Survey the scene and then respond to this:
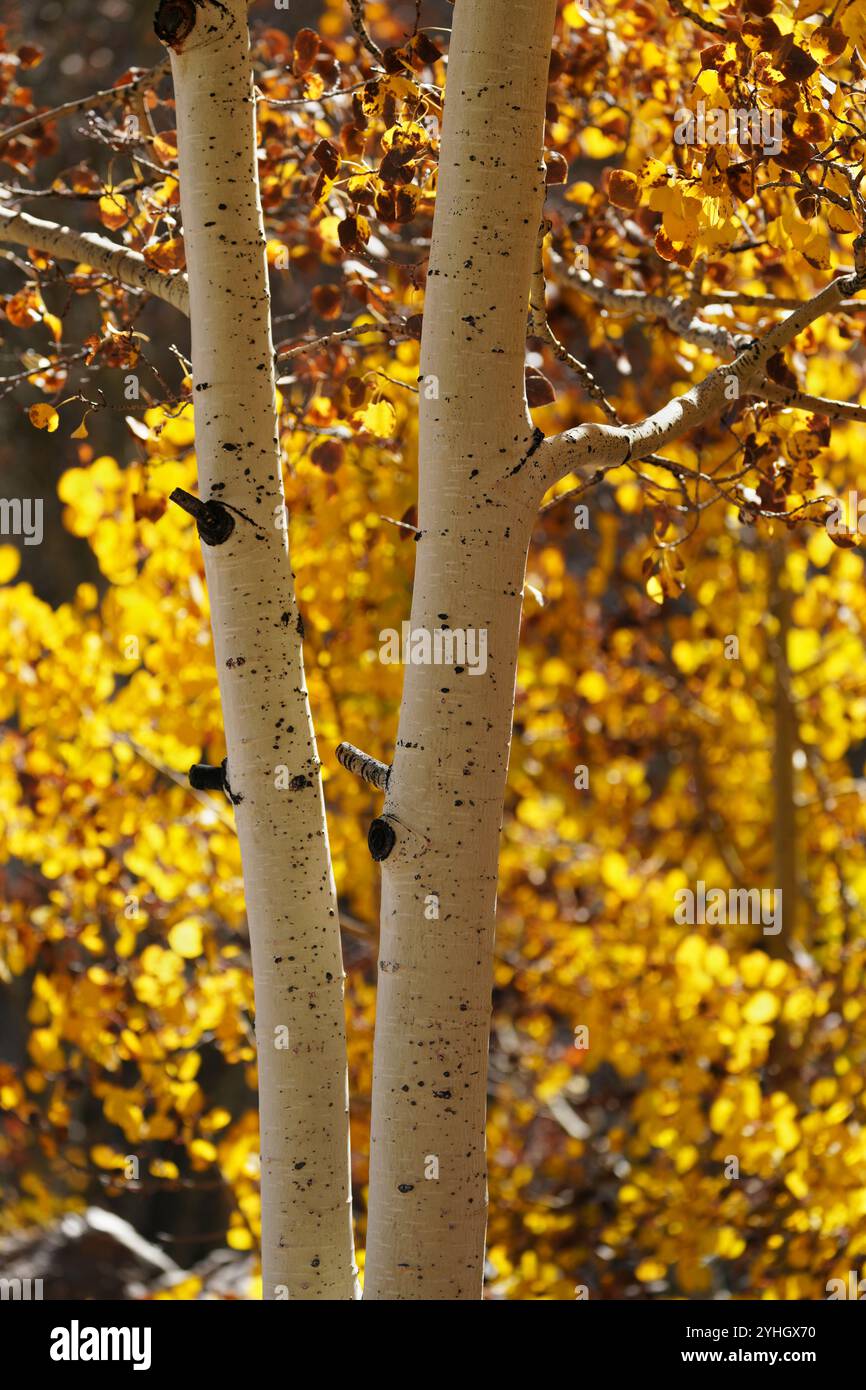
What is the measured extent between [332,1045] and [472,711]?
62 centimetres

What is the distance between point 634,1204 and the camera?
4398mm

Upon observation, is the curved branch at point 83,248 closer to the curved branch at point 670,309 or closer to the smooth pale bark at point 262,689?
the smooth pale bark at point 262,689

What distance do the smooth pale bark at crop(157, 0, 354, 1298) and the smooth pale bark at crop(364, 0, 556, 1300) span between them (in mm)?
198

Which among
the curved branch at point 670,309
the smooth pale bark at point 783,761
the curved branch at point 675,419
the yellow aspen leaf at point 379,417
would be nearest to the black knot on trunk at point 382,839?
the curved branch at point 675,419

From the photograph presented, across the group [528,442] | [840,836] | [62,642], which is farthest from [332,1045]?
[840,836]

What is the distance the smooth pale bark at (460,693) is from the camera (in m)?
1.80

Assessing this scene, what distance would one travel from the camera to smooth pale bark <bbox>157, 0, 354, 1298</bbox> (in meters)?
1.99

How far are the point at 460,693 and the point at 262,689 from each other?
374 mm

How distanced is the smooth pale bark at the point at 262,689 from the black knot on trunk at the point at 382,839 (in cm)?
25

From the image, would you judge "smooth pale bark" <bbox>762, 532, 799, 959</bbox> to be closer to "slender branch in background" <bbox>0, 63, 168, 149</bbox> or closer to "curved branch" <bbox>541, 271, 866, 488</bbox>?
"curved branch" <bbox>541, 271, 866, 488</bbox>

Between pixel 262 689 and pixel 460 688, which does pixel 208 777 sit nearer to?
pixel 262 689
